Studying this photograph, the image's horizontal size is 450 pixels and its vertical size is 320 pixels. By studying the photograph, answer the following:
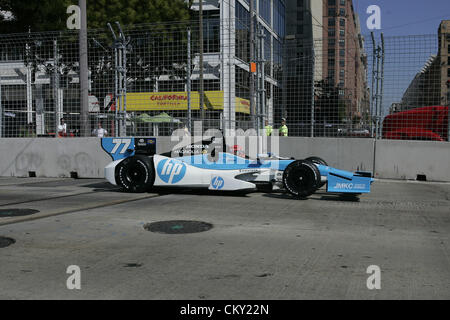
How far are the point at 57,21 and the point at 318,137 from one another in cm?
1542

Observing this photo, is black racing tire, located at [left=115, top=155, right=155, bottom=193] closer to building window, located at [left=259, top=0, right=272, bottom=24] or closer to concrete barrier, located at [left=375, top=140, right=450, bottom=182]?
concrete barrier, located at [left=375, top=140, right=450, bottom=182]

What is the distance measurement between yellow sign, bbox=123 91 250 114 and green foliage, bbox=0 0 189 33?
10095mm

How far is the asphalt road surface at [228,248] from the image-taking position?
11.3ft

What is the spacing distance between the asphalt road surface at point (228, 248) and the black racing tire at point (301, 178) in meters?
0.22

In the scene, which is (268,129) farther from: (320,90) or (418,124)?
(418,124)

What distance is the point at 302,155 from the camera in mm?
12289

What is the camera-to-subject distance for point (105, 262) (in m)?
4.14

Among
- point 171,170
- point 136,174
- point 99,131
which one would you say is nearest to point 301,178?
point 171,170

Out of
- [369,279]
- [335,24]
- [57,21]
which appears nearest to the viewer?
[369,279]

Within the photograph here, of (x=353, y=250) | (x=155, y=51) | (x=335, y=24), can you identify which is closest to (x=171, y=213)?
(x=353, y=250)

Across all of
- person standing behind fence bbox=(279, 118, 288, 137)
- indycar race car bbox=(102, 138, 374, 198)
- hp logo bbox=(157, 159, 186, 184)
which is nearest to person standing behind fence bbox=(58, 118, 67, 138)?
indycar race car bbox=(102, 138, 374, 198)
